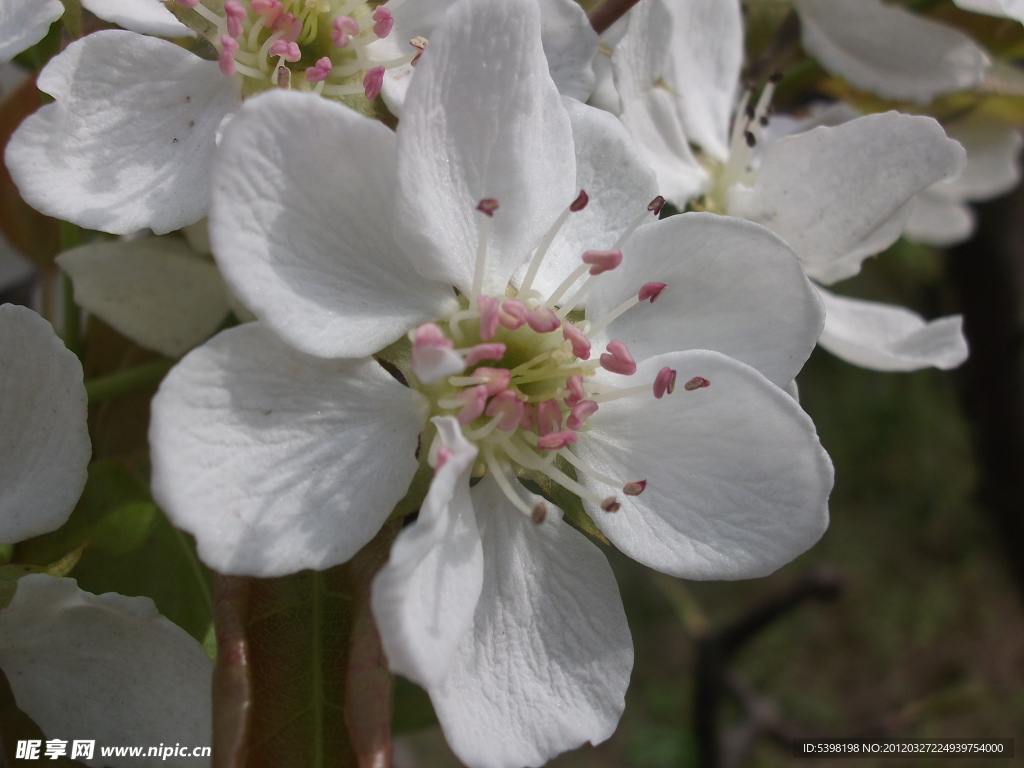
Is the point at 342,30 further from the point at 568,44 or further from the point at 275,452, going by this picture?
the point at 275,452

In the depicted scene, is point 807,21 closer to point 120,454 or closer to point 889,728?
point 120,454

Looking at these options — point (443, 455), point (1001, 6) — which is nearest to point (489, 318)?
point (443, 455)

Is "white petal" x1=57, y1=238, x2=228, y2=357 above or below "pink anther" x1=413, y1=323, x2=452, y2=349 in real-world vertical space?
below

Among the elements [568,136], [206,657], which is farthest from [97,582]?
[568,136]

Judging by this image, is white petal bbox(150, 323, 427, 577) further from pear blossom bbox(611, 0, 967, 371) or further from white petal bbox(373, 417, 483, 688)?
pear blossom bbox(611, 0, 967, 371)

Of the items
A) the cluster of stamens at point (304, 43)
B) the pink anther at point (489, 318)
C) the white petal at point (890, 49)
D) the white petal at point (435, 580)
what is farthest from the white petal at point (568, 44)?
the white petal at point (890, 49)

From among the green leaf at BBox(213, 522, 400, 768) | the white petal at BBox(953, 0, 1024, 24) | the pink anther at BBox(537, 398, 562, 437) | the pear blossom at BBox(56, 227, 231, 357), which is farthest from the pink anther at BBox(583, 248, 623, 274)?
the white petal at BBox(953, 0, 1024, 24)
